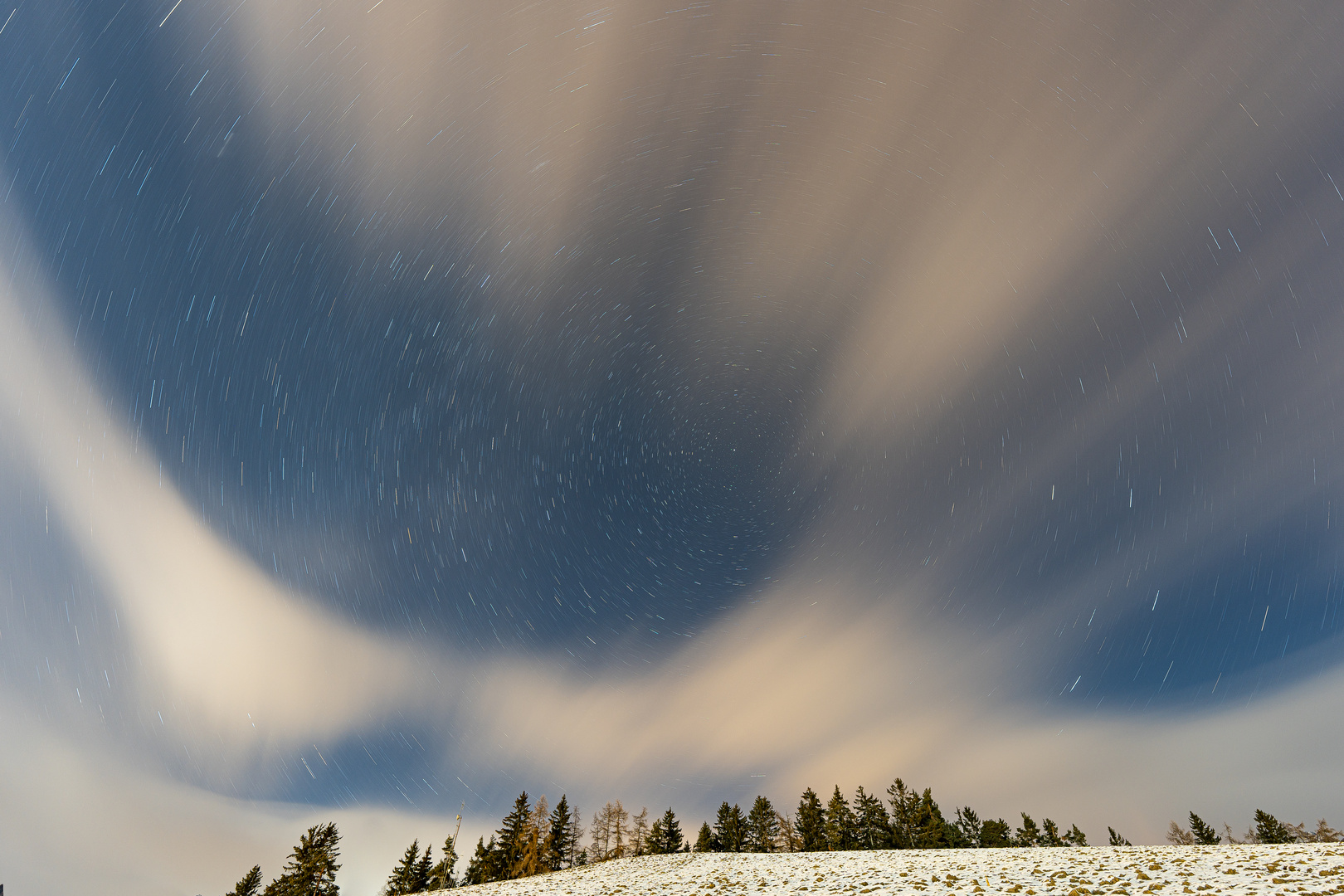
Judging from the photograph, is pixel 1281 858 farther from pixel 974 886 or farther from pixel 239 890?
pixel 239 890

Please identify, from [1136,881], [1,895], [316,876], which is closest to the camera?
[1136,881]

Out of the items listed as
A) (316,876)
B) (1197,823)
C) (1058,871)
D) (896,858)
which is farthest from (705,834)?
(1197,823)

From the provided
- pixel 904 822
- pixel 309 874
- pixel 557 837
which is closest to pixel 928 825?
pixel 904 822

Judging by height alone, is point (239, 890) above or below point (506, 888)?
above

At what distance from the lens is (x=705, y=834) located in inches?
2680

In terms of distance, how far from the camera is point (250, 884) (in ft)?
188

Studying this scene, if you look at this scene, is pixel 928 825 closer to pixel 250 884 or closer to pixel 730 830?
pixel 730 830

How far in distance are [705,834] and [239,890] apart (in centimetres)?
5294

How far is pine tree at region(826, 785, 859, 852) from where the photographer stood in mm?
59469

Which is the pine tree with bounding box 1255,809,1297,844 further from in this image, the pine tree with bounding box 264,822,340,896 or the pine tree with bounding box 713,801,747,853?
the pine tree with bounding box 264,822,340,896

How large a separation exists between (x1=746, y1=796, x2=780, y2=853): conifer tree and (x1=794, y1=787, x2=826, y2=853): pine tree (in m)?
4.35

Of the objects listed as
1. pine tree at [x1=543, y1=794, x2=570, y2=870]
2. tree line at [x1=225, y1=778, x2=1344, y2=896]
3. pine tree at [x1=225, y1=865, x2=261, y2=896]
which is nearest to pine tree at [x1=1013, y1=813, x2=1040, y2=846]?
tree line at [x1=225, y1=778, x2=1344, y2=896]

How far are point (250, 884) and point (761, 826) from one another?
5893 cm

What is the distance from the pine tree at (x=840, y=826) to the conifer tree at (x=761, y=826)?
9161 millimetres
